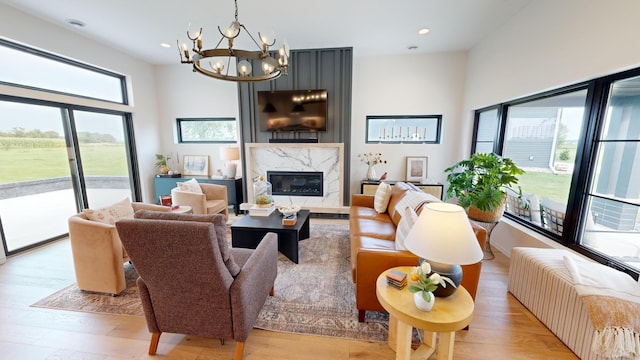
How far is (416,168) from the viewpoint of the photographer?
4793 millimetres

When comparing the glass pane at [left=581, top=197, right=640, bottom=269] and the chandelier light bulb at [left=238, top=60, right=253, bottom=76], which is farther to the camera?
the chandelier light bulb at [left=238, top=60, right=253, bottom=76]

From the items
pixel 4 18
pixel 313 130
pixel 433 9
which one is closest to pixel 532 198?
pixel 433 9

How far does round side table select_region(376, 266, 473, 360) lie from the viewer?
50.3 inches

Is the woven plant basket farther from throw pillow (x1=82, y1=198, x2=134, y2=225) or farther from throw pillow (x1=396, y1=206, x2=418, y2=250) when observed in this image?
throw pillow (x1=82, y1=198, x2=134, y2=225)

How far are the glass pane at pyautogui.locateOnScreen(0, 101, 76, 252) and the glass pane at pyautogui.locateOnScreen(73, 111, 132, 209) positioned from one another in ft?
0.86

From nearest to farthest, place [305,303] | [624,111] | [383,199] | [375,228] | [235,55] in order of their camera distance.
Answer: [235,55] → [624,111] → [305,303] → [375,228] → [383,199]

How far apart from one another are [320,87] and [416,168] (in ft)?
8.06

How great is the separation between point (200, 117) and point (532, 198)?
235 inches

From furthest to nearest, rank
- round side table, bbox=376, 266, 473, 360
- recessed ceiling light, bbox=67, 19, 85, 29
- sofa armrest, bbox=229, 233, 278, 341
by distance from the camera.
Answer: recessed ceiling light, bbox=67, 19, 85, 29 → sofa armrest, bbox=229, 233, 278, 341 → round side table, bbox=376, 266, 473, 360

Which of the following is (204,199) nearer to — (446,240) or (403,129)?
(446,240)

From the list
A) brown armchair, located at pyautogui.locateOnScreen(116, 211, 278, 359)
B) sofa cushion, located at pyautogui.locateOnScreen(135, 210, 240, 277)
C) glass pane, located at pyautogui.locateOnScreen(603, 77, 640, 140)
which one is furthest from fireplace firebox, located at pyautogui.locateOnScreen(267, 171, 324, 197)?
glass pane, located at pyautogui.locateOnScreen(603, 77, 640, 140)

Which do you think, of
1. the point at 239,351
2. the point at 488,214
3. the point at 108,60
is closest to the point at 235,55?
the point at 239,351

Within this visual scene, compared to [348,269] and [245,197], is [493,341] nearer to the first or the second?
[348,269]

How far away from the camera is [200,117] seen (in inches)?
207
